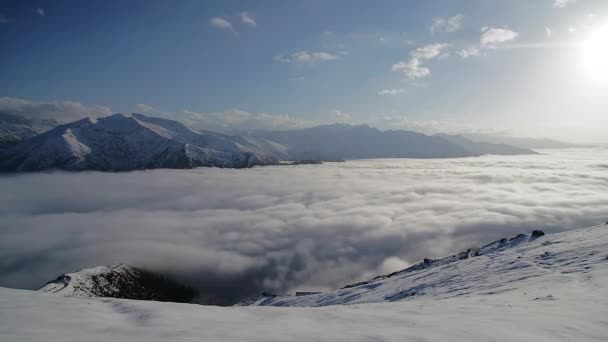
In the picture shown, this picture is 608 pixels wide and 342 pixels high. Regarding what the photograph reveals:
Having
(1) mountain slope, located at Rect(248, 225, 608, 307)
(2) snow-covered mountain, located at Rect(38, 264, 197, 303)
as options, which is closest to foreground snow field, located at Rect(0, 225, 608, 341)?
(1) mountain slope, located at Rect(248, 225, 608, 307)

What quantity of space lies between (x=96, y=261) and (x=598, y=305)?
21405 cm

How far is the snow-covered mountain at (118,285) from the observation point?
366 feet

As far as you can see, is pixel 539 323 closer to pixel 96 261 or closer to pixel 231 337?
Result: pixel 231 337

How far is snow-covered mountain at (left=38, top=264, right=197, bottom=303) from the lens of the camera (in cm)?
11156

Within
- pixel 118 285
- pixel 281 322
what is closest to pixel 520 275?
pixel 281 322

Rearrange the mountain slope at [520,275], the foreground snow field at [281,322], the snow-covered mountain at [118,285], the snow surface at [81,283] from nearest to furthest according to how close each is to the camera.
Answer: the foreground snow field at [281,322]
the mountain slope at [520,275]
the snow surface at [81,283]
the snow-covered mountain at [118,285]

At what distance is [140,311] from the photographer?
41.4 ft

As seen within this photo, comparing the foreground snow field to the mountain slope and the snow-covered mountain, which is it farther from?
the snow-covered mountain

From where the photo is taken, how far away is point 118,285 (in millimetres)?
134375

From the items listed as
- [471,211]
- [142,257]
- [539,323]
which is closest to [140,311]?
[539,323]

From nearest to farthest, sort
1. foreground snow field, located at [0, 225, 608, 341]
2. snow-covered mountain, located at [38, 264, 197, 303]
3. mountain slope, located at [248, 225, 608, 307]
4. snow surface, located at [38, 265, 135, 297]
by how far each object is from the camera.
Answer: foreground snow field, located at [0, 225, 608, 341]
mountain slope, located at [248, 225, 608, 307]
snow surface, located at [38, 265, 135, 297]
snow-covered mountain, located at [38, 264, 197, 303]

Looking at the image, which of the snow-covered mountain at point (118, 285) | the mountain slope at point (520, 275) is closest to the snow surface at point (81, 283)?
the snow-covered mountain at point (118, 285)

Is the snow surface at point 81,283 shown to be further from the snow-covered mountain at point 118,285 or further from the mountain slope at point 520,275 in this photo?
the mountain slope at point 520,275

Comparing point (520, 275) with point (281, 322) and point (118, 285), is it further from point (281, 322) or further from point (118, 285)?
point (118, 285)
